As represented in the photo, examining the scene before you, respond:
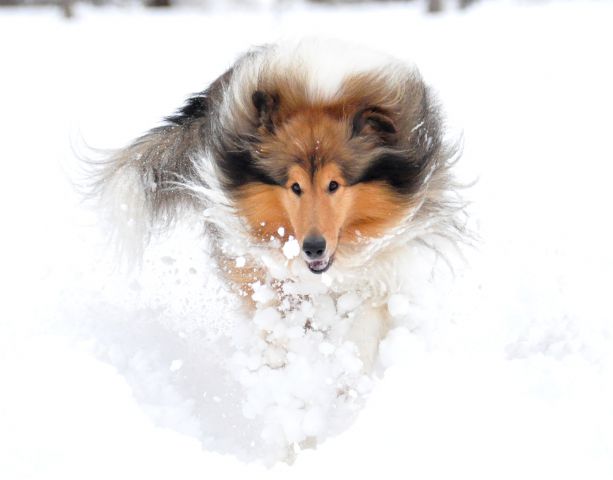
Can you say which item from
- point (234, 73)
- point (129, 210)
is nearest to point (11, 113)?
point (129, 210)

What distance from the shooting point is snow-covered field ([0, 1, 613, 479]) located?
258cm

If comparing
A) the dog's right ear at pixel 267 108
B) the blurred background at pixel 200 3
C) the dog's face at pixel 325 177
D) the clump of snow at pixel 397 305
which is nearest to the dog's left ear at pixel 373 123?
the dog's face at pixel 325 177

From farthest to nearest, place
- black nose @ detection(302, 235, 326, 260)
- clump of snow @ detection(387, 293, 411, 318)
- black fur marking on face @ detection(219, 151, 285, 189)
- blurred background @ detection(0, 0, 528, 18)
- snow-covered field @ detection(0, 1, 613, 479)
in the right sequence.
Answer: blurred background @ detection(0, 0, 528, 18) < clump of snow @ detection(387, 293, 411, 318) < black fur marking on face @ detection(219, 151, 285, 189) < black nose @ detection(302, 235, 326, 260) < snow-covered field @ detection(0, 1, 613, 479)

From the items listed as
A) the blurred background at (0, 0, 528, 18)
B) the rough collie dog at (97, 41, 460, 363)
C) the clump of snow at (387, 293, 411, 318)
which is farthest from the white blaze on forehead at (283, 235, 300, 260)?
the blurred background at (0, 0, 528, 18)

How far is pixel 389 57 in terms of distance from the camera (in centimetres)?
379

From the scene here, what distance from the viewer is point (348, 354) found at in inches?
139

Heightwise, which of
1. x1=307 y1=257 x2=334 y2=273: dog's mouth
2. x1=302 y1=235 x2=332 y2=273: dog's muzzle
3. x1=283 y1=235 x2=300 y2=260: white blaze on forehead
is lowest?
x1=283 y1=235 x2=300 y2=260: white blaze on forehead

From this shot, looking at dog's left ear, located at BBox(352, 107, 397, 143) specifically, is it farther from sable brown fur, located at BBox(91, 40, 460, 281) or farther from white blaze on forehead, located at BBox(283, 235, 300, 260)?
white blaze on forehead, located at BBox(283, 235, 300, 260)

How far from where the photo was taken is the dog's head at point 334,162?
10.7 ft

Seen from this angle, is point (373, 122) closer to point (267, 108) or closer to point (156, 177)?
point (267, 108)

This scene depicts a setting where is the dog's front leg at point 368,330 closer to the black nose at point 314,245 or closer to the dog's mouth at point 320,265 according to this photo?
the dog's mouth at point 320,265

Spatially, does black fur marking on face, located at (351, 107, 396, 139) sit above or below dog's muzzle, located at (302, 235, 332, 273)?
A: above

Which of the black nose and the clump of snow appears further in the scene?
the clump of snow

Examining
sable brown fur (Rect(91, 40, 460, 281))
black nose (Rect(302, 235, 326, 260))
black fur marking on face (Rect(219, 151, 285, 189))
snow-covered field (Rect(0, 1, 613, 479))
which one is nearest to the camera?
snow-covered field (Rect(0, 1, 613, 479))
